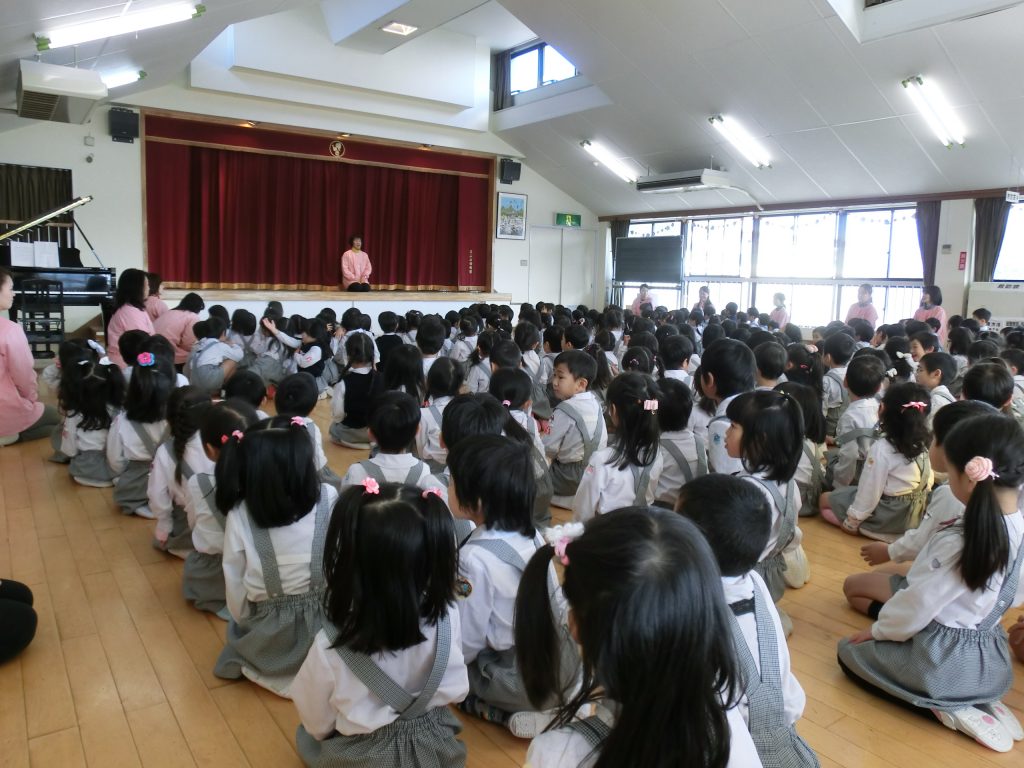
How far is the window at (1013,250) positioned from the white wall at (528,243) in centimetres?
692

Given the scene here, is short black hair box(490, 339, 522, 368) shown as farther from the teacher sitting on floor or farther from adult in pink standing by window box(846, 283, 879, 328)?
the teacher sitting on floor

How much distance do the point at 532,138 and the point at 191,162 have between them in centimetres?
515

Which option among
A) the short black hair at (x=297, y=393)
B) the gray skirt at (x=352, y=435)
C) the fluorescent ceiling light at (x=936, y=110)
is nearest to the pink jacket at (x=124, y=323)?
the gray skirt at (x=352, y=435)

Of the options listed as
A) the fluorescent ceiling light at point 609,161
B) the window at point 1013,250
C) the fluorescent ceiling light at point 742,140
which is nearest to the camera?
the window at point 1013,250

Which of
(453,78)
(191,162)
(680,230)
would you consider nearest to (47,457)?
(191,162)

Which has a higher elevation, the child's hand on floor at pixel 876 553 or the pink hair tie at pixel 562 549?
the pink hair tie at pixel 562 549

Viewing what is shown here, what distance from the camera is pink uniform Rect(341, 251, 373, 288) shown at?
11.3 m

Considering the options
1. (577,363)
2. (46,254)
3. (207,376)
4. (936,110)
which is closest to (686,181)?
(936,110)

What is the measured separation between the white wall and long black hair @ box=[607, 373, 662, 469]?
10.2 m

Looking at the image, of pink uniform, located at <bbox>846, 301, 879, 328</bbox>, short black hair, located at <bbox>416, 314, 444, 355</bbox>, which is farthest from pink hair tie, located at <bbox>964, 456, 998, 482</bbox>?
pink uniform, located at <bbox>846, 301, 879, 328</bbox>

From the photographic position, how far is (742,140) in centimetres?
941

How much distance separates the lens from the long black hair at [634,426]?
107 inches

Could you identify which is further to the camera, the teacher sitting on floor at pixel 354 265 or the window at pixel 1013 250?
the teacher sitting on floor at pixel 354 265

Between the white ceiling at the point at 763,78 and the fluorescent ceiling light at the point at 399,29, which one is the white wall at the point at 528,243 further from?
the fluorescent ceiling light at the point at 399,29
